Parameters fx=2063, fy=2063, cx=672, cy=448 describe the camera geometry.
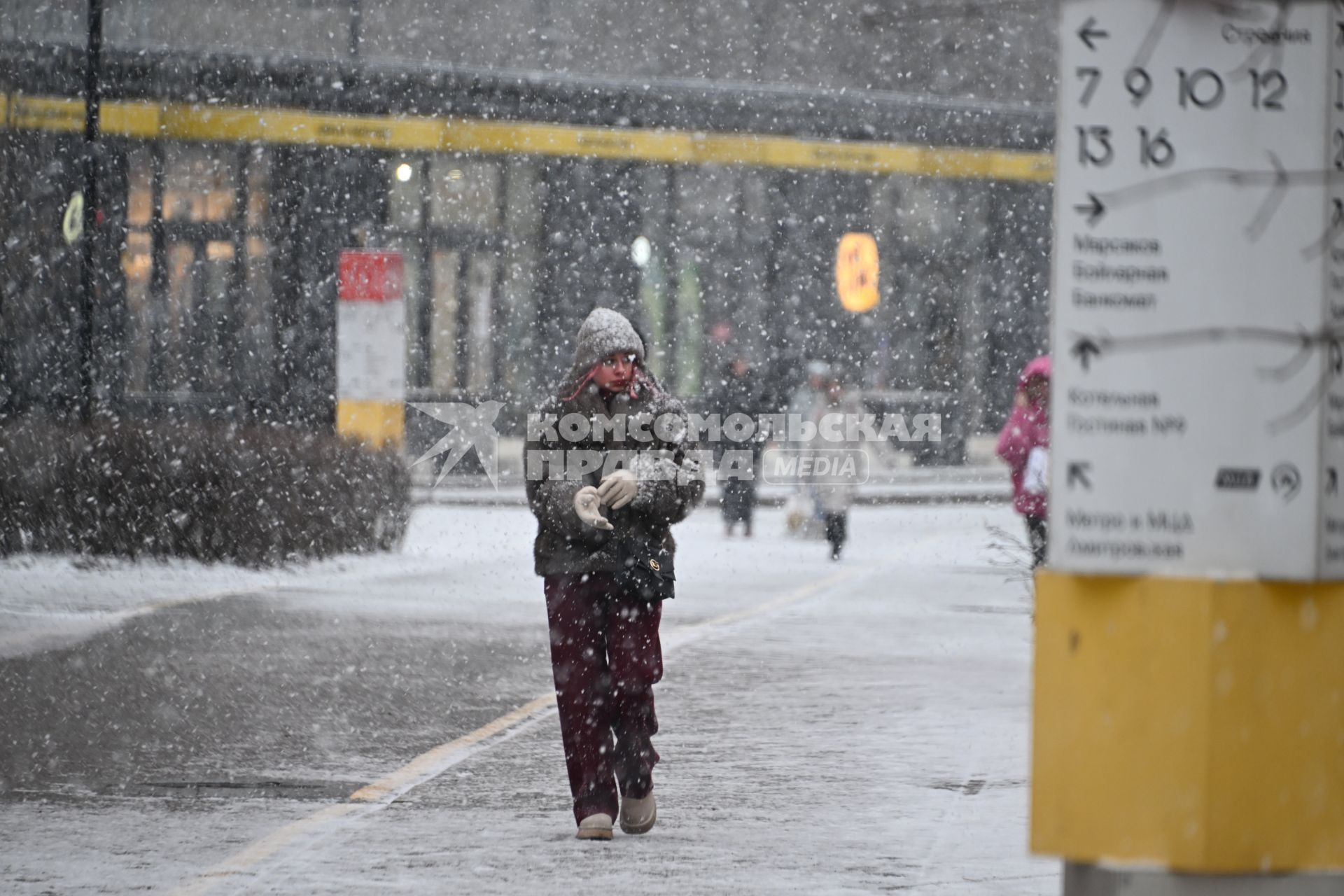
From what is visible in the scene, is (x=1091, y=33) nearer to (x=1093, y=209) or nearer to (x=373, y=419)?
(x=1093, y=209)

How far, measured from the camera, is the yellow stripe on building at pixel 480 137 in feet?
83.2

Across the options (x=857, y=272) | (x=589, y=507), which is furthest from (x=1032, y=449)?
(x=857, y=272)

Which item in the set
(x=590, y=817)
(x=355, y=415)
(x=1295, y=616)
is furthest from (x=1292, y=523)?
(x=355, y=415)

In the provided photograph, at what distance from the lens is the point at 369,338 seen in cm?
1914

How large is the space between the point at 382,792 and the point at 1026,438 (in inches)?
201

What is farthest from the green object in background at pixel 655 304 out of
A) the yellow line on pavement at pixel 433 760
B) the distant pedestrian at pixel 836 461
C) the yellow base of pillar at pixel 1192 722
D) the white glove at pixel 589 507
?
the yellow base of pillar at pixel 1192 722

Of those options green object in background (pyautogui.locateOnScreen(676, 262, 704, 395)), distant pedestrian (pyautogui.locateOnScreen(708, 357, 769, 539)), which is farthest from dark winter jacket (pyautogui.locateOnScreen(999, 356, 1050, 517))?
green object in background (pyautogui.locateOnScreen(676, 262, 704, 395))

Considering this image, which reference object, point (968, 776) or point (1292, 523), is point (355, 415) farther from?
point (1292, 523)

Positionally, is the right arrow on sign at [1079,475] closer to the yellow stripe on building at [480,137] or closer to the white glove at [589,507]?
the white glove at [589,507]

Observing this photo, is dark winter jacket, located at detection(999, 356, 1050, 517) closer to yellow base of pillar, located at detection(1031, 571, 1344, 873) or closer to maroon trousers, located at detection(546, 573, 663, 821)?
maroon trousers, located at detection(546, 573, 663, 821)

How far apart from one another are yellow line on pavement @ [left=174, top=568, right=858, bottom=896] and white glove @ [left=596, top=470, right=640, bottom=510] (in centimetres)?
145

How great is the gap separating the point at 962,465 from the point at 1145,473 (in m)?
28.8

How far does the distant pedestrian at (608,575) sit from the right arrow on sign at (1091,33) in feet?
11.1

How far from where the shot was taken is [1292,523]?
3.38 m
